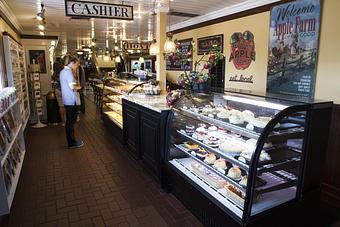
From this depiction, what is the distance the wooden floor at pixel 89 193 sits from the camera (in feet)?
9.35

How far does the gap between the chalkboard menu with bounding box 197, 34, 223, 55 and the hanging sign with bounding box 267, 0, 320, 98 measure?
1.53m

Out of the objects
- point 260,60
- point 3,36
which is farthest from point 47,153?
point 260,60

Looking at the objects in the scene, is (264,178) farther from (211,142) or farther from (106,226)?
(106,226)

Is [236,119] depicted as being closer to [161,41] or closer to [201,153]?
[201,153]

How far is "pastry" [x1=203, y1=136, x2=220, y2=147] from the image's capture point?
2.79 metres

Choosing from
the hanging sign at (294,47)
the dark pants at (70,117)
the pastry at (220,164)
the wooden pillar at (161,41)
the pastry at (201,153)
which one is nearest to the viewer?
the pastry at (220,164)

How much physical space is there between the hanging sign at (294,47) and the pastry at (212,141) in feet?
6.65

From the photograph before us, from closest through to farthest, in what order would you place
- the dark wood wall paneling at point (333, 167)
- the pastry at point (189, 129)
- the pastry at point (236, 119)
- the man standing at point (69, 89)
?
the pastry at point (236, 119) < the pastry at point (189, 129) < the dark wood wall paneling at point (333, 167) < the man standing at point (69, 89)

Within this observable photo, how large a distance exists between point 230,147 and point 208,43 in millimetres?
4304

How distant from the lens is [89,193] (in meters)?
3.44

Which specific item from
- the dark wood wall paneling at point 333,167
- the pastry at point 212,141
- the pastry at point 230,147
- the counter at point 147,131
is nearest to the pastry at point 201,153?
the pastry at point 212,141

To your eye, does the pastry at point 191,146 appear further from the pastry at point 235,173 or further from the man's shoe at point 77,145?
the man's shoe at point 77,145

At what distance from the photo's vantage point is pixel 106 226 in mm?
2723

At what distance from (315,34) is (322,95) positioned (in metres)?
0.93
